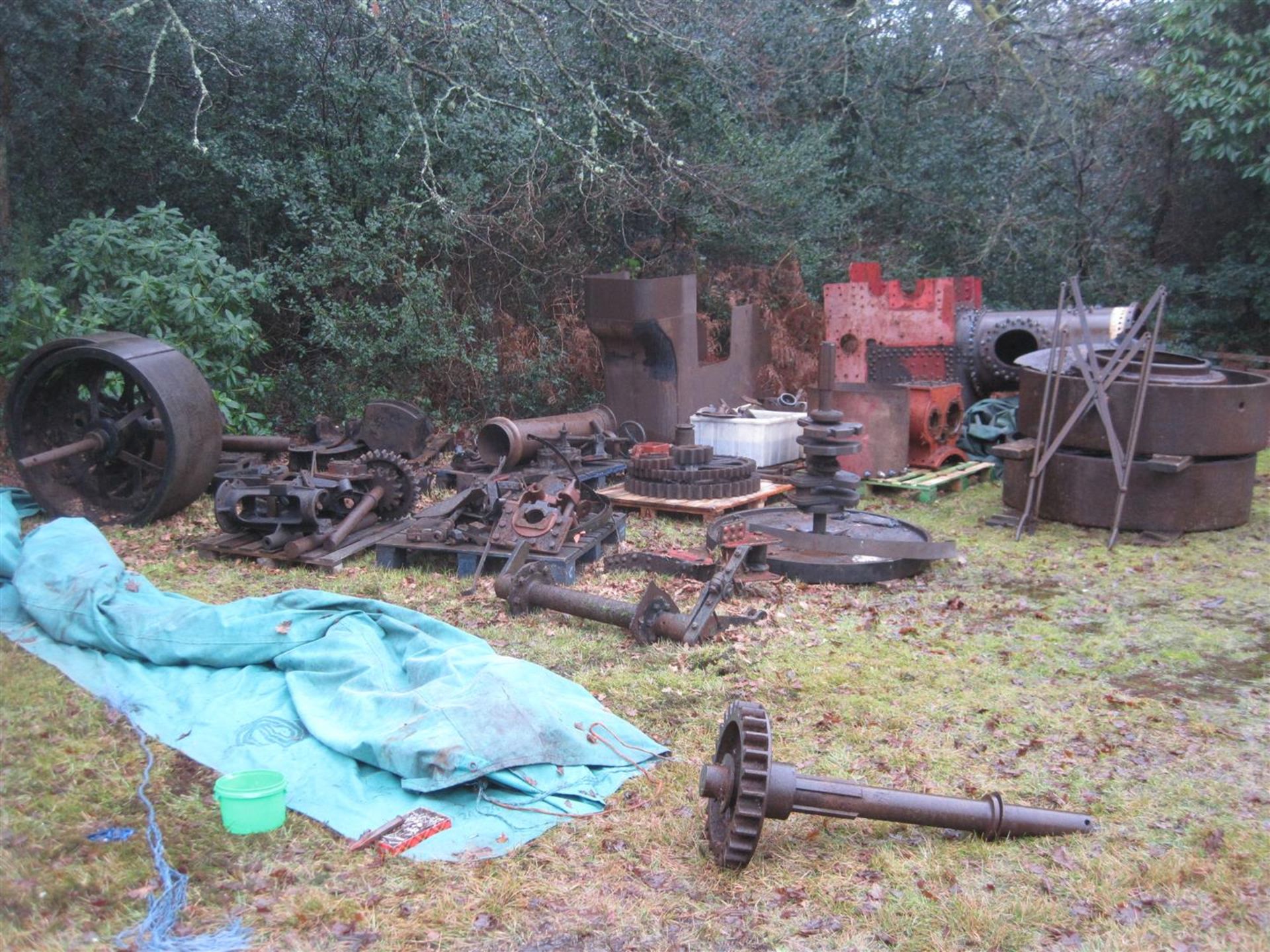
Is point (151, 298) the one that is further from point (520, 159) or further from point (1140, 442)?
point (1140, 442)

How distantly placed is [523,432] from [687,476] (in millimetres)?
1297

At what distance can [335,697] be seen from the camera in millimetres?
4164

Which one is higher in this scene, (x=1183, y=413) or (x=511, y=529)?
(x=1183, y=413)

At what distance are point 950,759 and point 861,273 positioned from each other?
606cm

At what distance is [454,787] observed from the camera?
3.65 meters

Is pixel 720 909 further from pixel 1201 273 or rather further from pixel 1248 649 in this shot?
pixel 1201 273

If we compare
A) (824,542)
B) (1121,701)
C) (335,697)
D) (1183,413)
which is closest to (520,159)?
(824,542)

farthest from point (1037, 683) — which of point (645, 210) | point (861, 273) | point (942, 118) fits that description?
point (942, 118)

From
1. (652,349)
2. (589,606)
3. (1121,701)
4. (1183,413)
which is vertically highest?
(652,349)

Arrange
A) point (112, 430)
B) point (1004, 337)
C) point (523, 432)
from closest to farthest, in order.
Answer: point (112, 430)
point (523, 432)
point (1004, 337)

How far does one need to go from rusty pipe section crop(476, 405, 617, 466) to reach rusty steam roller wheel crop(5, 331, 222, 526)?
6.19 feet

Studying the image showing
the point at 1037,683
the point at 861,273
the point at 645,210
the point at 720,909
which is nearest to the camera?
the point at 720,909

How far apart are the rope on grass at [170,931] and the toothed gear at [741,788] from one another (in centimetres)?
135

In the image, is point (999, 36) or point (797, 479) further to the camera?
point (999, 36)
